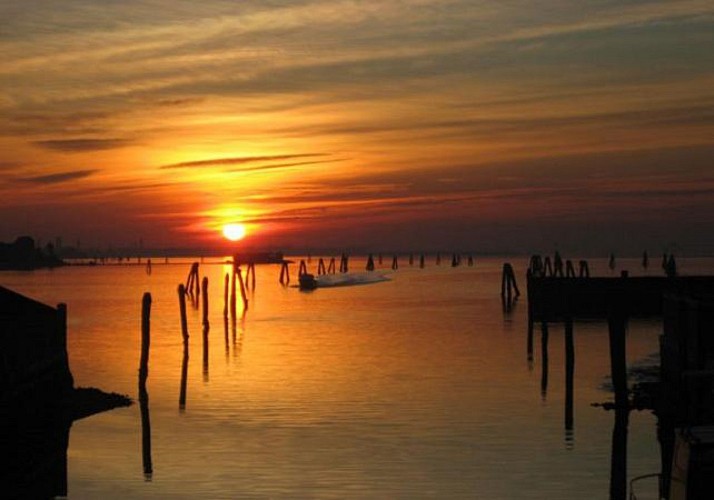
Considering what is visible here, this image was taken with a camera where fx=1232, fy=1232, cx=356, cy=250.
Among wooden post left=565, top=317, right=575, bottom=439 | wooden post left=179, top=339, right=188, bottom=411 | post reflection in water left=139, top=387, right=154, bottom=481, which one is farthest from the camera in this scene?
wooden post left=179, top=339, right=188, bottom=411

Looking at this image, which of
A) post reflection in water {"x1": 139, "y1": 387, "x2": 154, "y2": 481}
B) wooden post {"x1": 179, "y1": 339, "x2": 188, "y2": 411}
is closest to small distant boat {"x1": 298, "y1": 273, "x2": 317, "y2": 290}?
wooden post {"x1": 179, "y1": 339, "x2": 188, "y2": 411}

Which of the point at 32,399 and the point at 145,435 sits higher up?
the point at 32,399

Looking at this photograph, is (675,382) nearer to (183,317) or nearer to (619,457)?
(619,457)

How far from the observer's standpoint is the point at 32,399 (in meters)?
25.6

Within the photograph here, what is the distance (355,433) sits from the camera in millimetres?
31703

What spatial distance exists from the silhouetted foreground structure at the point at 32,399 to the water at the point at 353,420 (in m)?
0.60

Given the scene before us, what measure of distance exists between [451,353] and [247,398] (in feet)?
62.5

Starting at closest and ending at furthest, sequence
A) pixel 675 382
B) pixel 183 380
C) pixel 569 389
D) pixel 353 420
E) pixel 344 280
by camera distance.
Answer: pixel 675 382, pixel 353 420, pixel 569 389, pixel 183 380, pixel 344 280

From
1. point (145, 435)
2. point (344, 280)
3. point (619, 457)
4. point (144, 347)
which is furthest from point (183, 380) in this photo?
Answer: point (344, 280)

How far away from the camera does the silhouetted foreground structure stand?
76.0 feet

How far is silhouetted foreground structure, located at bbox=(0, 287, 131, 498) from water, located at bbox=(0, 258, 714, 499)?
595mm

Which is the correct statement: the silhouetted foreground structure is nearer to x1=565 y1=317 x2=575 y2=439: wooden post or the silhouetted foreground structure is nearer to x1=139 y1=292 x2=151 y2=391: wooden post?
x1=139 y1=292 x2=151 y2=391: wooden post

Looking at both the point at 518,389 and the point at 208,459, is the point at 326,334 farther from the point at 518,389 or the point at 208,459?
the point at 208,459

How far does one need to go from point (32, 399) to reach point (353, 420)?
11.0m
